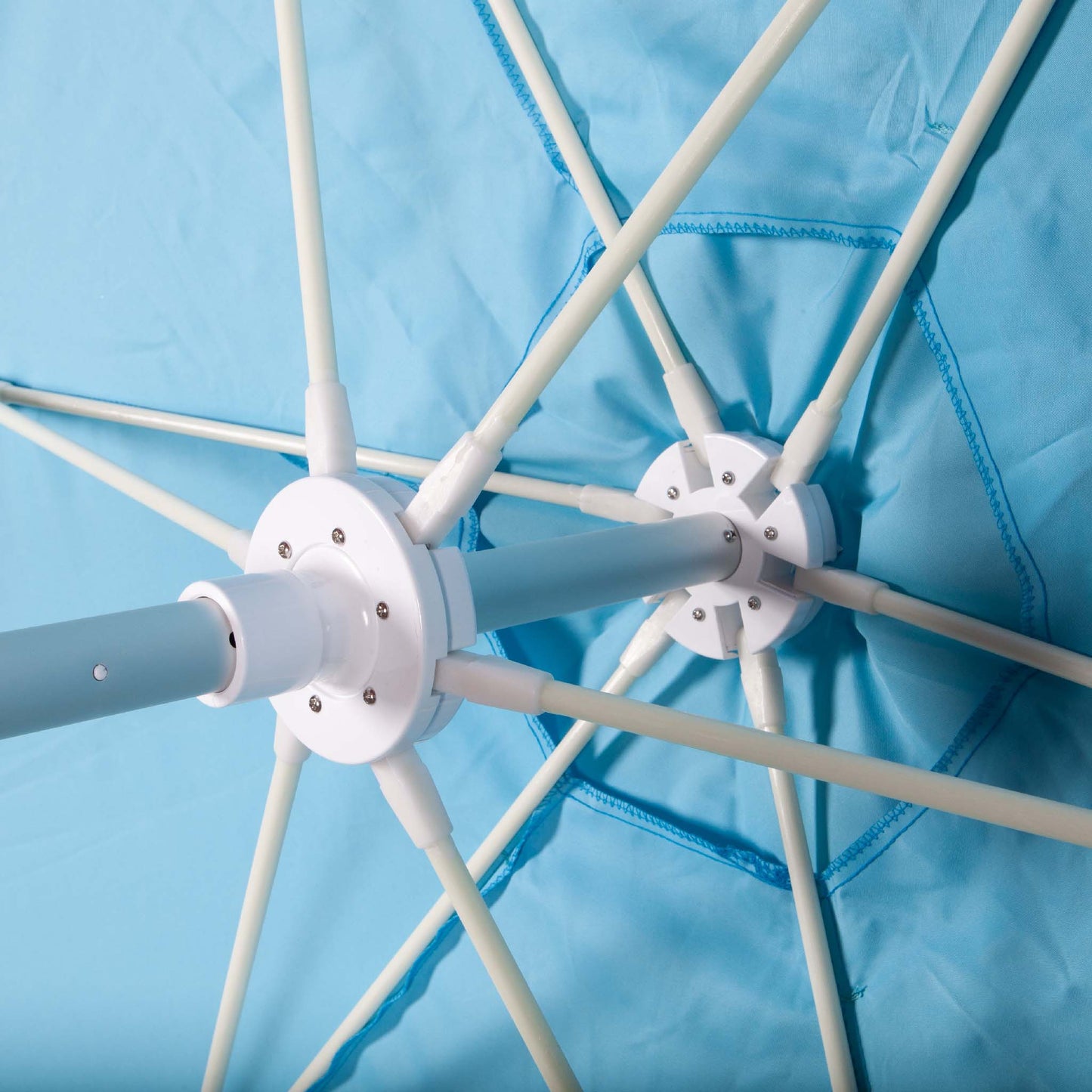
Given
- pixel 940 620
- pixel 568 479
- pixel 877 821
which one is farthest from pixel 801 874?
pixel 568 479

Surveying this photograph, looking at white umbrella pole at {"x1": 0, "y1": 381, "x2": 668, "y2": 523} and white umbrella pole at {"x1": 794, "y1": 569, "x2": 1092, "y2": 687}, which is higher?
white umbrella pole at {"x1": 0, "y1": 381, "x2": 668, "y2": 523}

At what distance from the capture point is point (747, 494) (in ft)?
2.52

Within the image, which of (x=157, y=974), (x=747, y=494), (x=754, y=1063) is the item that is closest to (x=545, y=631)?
(x=747, y=494)

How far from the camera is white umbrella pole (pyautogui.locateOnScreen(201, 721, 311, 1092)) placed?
713 millimetres

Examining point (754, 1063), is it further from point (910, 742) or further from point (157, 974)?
point (157, 974)

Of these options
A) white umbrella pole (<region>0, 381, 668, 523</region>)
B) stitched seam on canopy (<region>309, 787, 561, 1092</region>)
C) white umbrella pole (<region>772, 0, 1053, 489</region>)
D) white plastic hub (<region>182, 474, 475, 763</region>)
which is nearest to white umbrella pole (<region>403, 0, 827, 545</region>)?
white plastic hub (<region>182, 474, 475, 763</region>)

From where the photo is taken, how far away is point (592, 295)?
0.55 meters

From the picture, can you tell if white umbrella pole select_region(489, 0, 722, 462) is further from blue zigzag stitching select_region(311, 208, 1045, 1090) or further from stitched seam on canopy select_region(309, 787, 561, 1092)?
stitched seam on canopy select_region(309, 787, 561, 1092)

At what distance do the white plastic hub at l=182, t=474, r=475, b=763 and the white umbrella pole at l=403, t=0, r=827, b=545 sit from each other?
0.06 ft

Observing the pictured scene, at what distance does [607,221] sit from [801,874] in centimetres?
44

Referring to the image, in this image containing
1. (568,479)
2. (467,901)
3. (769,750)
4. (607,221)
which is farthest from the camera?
(568,479)

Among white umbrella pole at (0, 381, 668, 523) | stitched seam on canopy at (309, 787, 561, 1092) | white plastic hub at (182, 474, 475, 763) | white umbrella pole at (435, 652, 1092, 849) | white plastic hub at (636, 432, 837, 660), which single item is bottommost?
white umbrella pole at (435, 652, 1092, 849)

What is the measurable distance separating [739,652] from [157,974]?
0.59 m

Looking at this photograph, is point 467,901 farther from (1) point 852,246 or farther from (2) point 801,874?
(1) point 852,246
